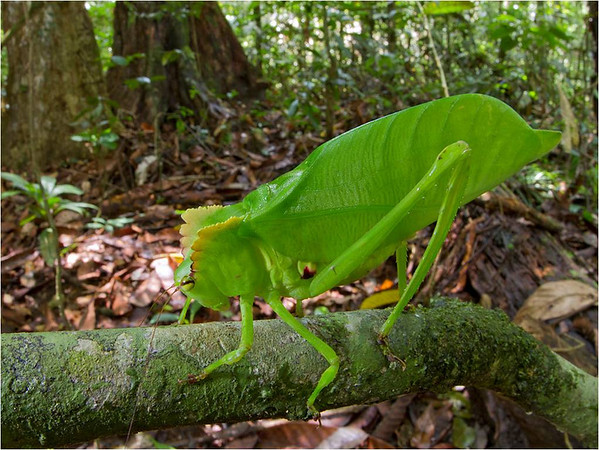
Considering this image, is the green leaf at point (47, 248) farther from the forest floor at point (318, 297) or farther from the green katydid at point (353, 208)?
the green katydid at point (353, 208)

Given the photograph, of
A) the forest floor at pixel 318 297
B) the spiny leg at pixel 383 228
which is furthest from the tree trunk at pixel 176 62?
the spiny leg at pixel 383 228

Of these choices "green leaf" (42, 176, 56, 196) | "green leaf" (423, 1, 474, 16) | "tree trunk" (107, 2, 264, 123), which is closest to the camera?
"green leaf" (423, 1, 474, 16)

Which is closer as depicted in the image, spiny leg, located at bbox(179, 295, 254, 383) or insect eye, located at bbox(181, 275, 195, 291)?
spiny leg, located at bbox(179, 295, 254, 383)

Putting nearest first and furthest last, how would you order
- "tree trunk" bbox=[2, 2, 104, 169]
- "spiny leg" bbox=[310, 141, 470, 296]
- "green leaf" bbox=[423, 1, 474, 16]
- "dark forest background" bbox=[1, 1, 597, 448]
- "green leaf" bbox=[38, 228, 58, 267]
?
"spiny leg" bbox=[310, 141, 470, 296] < "dark forest background" bbox=[1, 1, 597, 448] < "green leaf" bbox=[423, 1, 474, 16] < "green leaf" bbox=[38, 228, 58, 267] < "tree trunk" bbox=[2, 2, 104, 169]

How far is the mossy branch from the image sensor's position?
886mm

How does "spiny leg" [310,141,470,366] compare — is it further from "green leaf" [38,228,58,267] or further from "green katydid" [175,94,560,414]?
"green leaf" [38,228,58,267]

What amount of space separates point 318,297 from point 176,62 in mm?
3769

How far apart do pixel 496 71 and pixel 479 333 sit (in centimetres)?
449

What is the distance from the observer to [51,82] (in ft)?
15.4

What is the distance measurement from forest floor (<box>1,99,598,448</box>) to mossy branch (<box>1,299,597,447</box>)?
2.09 feet

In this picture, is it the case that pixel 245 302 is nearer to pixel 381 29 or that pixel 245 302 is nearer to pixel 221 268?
pixel 221 268

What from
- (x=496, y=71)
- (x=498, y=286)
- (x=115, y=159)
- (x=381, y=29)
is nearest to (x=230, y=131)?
(x=115, y=159)

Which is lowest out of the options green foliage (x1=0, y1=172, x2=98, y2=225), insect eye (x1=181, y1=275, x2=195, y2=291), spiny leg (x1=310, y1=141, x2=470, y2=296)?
green foliage (x1=0, y1=172, x2=98, y2=225)

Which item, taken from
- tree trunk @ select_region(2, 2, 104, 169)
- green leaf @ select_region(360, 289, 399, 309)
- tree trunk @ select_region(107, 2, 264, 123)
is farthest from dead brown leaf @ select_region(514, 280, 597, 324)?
tree trunk @ select_region(2, 2, 104, 169)
